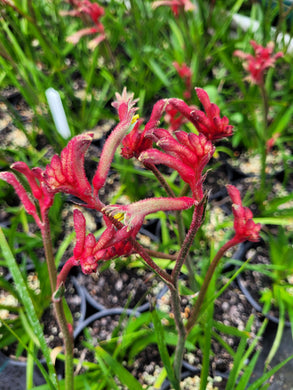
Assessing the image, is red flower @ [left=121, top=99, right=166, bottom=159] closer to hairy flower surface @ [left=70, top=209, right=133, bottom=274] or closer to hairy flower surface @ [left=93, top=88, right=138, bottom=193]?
hairy flower surface @ [left=93, top=88, right=138, bottom=193]

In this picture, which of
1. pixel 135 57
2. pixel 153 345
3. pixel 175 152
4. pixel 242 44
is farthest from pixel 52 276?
pixel 242 44

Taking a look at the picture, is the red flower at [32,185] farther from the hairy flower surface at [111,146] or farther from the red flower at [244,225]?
the red flower at [244,225]

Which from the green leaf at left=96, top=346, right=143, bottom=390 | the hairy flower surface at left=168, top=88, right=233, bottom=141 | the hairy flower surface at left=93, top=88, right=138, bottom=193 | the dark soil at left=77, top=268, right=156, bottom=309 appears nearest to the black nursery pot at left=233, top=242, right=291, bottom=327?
the dark soil at left=77, top=268, right=156, bottom=309

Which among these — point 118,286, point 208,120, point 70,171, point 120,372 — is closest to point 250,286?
point 118,286

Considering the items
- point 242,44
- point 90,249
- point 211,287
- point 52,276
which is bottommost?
point 211,287

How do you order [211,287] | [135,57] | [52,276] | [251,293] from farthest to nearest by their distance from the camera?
[135,57], [251,293], [211,287], [52,276]

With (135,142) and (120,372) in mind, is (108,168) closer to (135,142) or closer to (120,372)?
(135,142)

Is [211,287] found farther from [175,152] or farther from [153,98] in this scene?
[153,98]
